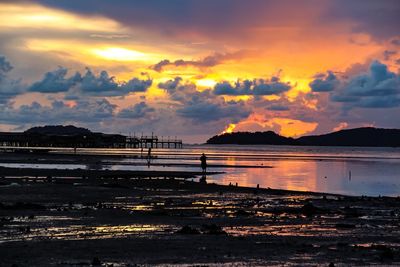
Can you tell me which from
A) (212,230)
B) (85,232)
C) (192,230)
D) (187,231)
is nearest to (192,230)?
(192,230)

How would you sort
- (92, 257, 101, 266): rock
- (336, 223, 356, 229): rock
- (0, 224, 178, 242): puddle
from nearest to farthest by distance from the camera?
(92, 257, 101, 266): rock → (0, 224, 178, 242): puddle → (336, 223, 356, 229): rock

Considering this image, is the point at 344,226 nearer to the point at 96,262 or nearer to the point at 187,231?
the point at 187,231

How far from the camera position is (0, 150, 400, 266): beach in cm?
1880

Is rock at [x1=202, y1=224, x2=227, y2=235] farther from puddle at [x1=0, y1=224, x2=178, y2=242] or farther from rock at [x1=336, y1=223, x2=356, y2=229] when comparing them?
rock at [x1=336, y1=223, x2=356, y2=229]

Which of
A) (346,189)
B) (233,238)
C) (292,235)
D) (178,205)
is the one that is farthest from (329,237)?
(346,189)

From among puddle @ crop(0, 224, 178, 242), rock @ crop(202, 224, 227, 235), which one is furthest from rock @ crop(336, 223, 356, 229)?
puddle @ crop(0, 224, 178, 242)

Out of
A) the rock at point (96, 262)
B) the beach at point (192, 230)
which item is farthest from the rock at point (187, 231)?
the rock at point (96, 262)

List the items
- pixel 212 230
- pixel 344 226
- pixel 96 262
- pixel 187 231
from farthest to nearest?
pixel 344 226
pixel 212 230
pixel 187 231
pixel 96 262

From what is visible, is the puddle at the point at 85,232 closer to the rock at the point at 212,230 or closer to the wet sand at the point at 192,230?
the wet sand at the point at 192,230

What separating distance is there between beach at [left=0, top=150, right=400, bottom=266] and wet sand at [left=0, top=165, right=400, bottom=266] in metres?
0.03

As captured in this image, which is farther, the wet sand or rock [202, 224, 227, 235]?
rock [202, 224, 227, 235]

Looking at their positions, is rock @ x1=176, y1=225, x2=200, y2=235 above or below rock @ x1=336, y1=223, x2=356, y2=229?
above

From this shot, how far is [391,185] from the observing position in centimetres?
6644

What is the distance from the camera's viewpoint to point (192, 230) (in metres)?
23.9
